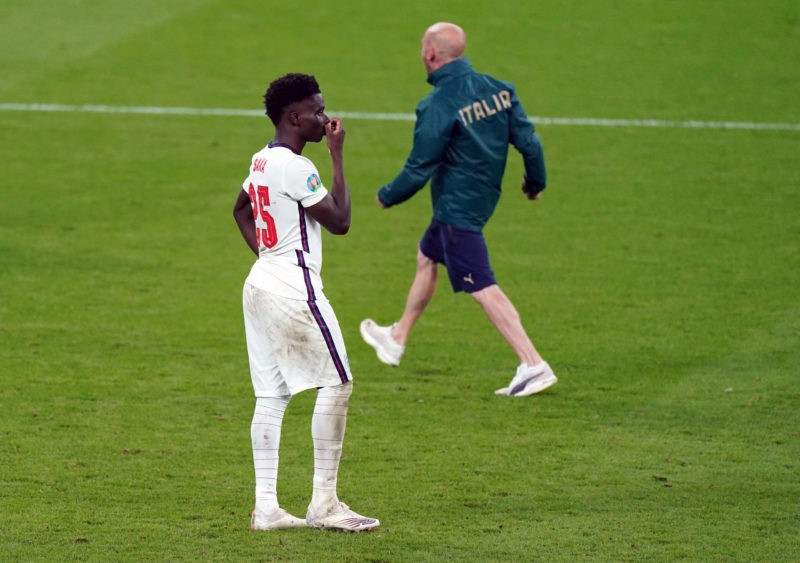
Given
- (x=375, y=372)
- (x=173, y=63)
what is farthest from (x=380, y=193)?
(x=173, y=63)

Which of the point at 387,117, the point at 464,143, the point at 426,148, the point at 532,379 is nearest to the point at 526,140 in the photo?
the point at 464,143

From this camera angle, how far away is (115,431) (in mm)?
8094

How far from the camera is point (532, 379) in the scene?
9039 millimetres

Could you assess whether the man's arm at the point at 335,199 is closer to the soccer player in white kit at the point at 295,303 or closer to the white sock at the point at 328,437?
the soccer player in white kit at the point at 295,303

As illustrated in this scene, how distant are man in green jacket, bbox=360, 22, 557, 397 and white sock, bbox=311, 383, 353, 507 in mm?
2830

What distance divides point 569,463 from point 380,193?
2469mm

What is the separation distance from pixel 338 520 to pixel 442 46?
3.90 meters

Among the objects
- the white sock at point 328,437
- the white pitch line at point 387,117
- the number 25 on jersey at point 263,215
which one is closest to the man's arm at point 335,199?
the number 25 on jersey at point 263,215

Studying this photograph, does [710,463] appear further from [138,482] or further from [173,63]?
[173,63]

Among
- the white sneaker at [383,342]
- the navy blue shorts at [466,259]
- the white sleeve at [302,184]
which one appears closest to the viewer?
the white sleeve at [302,184]

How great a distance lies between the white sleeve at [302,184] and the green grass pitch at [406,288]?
1517 mm

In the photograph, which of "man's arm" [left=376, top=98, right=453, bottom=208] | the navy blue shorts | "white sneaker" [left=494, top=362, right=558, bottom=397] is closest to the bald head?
"man's arm" [left=376, top=98, right=453, bottom=208]

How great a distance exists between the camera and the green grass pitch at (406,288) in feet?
22.4

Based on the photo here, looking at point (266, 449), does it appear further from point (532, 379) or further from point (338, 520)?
point (532, 379)
